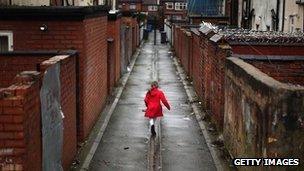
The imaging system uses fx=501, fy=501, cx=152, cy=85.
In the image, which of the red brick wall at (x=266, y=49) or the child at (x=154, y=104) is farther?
the red brick wall at (x=266, y=49)

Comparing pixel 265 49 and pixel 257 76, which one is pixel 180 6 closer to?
pixel 265 49

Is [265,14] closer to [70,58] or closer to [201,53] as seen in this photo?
[201,53]

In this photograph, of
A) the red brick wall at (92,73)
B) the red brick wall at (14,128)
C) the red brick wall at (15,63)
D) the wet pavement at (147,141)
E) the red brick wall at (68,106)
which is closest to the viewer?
the red brick wall at (14,128)

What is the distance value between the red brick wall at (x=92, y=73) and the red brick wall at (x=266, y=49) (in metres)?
3.62

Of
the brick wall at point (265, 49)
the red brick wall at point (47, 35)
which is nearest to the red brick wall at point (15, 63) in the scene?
the red brick wall at point (47, 35)

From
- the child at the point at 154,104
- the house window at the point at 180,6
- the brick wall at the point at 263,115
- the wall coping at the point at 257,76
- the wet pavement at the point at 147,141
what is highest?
the house window at the point at 180,6

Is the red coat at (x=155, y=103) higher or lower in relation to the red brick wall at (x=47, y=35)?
lower

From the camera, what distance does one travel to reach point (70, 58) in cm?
1016

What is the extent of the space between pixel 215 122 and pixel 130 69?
15349 mm

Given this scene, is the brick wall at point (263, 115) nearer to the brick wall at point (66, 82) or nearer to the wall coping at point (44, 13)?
the brick wall at point (66, 82)

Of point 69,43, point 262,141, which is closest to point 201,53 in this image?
point 69,43

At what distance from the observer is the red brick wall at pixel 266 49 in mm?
12641

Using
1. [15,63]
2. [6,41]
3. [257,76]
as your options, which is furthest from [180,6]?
[257,76]

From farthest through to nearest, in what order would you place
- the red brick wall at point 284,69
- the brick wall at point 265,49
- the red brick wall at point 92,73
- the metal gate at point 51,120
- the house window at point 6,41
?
the brick wall at point 265,49
the red brick wall at point 92,73
the house window at point 6,41
the red brick wall at point 284,69
the metal gate at point 51,120
